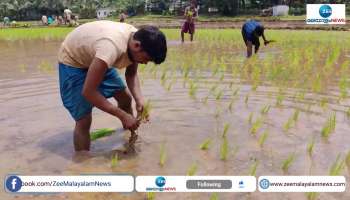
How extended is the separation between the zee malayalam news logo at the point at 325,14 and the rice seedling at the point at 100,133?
21.4 meters

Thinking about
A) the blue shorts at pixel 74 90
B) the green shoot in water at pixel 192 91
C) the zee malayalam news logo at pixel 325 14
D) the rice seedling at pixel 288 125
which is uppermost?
the zee malayalam news logo at pixel 325 14

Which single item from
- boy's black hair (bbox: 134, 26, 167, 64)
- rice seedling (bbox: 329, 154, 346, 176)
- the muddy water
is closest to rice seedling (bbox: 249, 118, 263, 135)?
the muddy water

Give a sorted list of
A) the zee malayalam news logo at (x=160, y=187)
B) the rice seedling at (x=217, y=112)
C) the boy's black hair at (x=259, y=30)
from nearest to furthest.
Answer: the zee malayalam news logo at (x=160, y=187) → the rice seedling at (x=217, y=112) → the boy's black hair at (x=259, y=30)

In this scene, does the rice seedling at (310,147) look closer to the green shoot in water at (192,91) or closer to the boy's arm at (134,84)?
the boy's arm at (134,84)

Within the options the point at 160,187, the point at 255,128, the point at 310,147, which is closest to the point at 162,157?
the point at 160,187

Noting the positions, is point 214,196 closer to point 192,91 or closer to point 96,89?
point 96,89

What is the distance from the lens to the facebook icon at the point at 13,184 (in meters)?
2.60

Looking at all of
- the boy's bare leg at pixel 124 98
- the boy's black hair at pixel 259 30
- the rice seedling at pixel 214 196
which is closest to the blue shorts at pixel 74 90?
the boy's bare leg at pixel 124 98

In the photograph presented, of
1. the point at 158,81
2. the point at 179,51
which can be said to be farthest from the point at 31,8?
the point at 158,81

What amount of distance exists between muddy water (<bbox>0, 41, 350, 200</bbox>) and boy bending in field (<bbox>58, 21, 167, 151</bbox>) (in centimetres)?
35

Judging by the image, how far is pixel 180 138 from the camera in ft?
12.1

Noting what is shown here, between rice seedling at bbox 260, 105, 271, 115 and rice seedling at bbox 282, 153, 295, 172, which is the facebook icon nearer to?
rice seedling at bbox 282, 153, 295, 172

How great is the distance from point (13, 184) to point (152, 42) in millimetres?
1283

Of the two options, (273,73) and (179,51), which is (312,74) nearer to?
(273,73)
